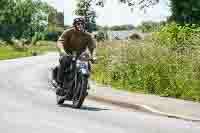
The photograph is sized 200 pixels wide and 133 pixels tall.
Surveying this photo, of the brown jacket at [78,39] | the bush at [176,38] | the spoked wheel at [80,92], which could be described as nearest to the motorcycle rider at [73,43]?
the brown jacket at [78,39]

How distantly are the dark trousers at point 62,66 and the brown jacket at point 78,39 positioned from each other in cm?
34

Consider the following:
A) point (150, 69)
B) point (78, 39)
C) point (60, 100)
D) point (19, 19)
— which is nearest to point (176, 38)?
point (150, 69)

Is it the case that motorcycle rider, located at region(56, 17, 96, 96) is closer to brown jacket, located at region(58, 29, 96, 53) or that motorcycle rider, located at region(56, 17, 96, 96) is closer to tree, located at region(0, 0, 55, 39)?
brown jacket, located at region(58, 29, 96, 53)

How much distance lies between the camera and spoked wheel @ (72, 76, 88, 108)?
16.3 metres

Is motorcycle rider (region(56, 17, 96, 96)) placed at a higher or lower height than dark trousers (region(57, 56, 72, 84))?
higher

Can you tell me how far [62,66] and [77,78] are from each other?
72 centimetres

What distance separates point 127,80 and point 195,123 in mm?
10496

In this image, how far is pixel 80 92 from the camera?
53.9 ft

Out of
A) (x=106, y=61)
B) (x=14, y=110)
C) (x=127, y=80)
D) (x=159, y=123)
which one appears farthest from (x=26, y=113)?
(x=106, y=61)

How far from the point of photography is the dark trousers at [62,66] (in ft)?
55.9

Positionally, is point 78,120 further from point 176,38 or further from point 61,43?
point 176,38

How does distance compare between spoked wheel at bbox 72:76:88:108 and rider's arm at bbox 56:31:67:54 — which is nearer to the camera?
spoked wheel at bbox 72:76:88:108

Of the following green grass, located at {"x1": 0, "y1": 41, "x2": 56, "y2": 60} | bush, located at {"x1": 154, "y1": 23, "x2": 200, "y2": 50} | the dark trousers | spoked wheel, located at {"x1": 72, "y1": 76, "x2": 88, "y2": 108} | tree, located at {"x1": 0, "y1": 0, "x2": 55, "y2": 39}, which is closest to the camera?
spoked wheel, located at {"x1": 72, "y1": 76, "x2": 88, "y2": 108}

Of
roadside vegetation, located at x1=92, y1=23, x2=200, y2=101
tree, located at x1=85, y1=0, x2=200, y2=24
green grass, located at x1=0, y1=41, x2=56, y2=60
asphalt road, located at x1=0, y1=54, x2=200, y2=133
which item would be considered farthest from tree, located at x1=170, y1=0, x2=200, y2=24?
asphalt road, located at x1=0, y1=54, x2=200, y2=133
